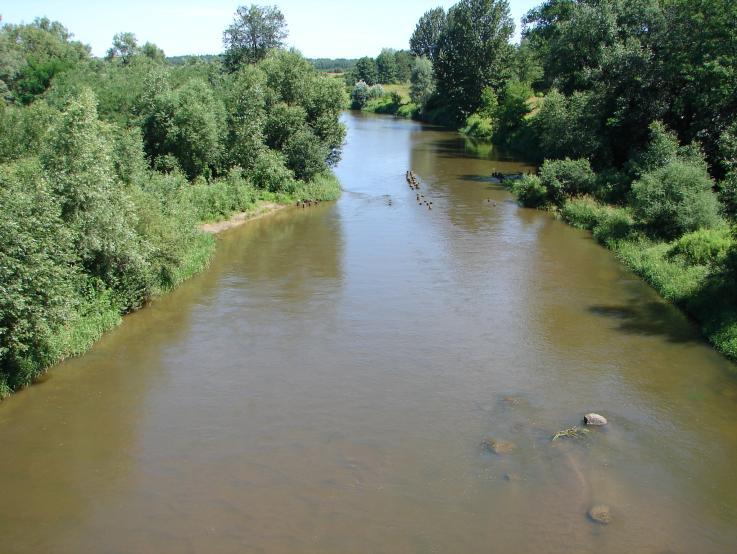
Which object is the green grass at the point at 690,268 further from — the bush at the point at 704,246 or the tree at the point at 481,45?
the tree at the point at 481,45

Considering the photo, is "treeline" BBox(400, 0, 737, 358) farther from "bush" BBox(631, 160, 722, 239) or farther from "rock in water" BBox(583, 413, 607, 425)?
"rock in water" BBox(583, 413, 607, 425)

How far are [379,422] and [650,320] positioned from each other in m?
12.7

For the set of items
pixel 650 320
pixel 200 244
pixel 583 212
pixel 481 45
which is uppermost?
pixel 481 45

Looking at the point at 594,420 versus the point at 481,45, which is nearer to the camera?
the point at 594,420

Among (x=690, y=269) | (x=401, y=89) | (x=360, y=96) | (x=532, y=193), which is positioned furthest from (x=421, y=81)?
(x=690, y=269)

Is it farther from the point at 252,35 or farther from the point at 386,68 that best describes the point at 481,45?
the point at 386,68

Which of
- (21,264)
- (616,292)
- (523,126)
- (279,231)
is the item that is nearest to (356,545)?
(21,264)

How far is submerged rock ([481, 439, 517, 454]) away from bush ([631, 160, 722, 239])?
61.5 feet

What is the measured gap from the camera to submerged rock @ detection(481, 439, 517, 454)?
53.5ft

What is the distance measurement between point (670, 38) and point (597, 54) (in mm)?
7642

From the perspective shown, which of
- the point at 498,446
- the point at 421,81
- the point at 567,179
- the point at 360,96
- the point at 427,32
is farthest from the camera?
the point at 427,32

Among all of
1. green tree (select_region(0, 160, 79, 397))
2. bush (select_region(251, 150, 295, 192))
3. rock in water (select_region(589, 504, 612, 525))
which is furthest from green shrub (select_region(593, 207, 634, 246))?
green tree (select_region(0, 160, 79, 397))

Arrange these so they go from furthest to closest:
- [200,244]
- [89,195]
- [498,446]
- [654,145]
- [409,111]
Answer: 1. [409,111]
2. [654,145]
3. [200,244]
4. [89,195]
5. [498,446]

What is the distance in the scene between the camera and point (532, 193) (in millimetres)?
43531
